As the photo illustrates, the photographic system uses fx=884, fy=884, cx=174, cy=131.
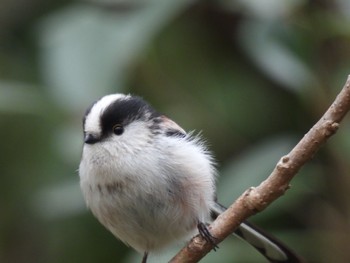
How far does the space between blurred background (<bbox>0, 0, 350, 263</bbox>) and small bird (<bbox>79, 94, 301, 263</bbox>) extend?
0.17 meters

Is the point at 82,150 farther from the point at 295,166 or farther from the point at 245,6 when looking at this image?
the point at 295,166

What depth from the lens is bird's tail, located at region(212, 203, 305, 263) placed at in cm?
274

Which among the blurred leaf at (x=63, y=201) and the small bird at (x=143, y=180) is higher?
the small bird at (x=143, y=180)

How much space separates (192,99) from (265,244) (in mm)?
826

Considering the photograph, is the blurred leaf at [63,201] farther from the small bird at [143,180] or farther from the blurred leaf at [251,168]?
the blurred leaf at [251,168]

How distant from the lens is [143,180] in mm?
2623

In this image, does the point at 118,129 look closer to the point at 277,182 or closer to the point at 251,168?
the point at 251,168

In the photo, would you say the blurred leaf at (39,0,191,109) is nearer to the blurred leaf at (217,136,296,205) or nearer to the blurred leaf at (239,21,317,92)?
the blurred leaf at (239,21,317,92)

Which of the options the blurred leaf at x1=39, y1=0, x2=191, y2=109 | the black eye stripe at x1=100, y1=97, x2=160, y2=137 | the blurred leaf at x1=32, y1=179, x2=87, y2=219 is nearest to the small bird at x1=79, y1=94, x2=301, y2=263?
the black eye stripe at x1=100, y1=97, x2=160, y2=137

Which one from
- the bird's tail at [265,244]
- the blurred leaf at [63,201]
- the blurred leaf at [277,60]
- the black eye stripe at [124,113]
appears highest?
the blurred leaf at [277,60]

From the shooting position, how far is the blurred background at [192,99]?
3.01 m

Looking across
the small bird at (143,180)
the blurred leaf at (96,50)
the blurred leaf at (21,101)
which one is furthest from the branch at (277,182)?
the blurred leaf at (21,101)

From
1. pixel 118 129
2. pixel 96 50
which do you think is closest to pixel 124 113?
pixel 118 129

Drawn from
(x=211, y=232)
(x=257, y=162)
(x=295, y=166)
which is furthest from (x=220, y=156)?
(x=295, y=166)
